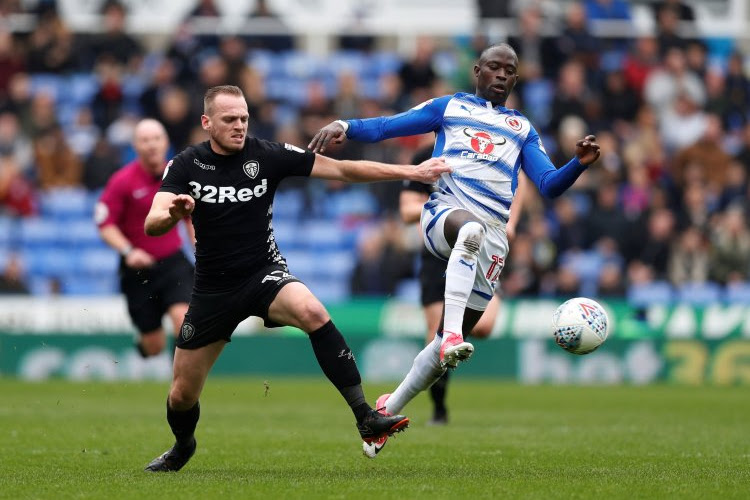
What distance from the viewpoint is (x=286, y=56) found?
24109 millimetres

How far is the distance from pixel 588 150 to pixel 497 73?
1.07 metres

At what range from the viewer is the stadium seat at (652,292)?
20562 millimetres

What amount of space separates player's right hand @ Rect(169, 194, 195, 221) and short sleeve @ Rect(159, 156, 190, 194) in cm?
48

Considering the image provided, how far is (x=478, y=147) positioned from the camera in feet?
30.1

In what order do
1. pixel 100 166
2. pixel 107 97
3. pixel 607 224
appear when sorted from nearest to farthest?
pixel 607 224 → pixel 100 166 → pixel 107 97

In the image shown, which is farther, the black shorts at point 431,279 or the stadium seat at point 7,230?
the stadium seat at point 7,230

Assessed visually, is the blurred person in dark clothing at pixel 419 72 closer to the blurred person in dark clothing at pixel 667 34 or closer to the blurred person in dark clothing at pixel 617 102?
the blurred person in dark clothing at pixel 617 102

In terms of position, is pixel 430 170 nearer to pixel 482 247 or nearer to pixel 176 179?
pixel 482 247

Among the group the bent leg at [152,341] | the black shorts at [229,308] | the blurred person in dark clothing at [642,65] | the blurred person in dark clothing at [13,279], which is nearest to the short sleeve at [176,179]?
the black shorts at [229,308]

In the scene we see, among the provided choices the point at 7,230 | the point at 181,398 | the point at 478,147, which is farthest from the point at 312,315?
the point at 7,230

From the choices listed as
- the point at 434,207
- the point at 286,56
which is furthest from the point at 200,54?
Result: the point at 434,207

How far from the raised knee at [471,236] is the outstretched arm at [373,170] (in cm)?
42

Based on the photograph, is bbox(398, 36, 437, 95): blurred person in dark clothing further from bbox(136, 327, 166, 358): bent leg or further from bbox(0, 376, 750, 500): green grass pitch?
bbox(136, 327, 166, 358): bent leg

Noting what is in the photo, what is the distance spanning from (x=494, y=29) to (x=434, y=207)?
15.5 metres
